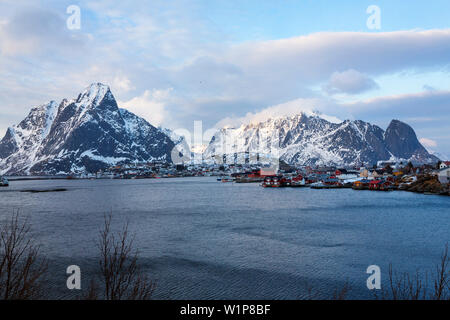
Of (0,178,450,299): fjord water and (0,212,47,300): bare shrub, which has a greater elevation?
(0,212,47,300): bare shrub

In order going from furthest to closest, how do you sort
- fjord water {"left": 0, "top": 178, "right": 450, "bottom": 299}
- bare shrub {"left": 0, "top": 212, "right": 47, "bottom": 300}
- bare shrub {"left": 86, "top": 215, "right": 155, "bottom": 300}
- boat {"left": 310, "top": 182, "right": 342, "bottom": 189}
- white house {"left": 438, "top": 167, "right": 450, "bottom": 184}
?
boat {"left": 310, "top": 182, "right": 342, "bottom": 189} → white house {"left": 438, "top": 167, "right": 450, "bottom": 184} → fjord water {"left": 0, "top": 178, "right": 450, "bottom": 299} → bare shrub {"left": 86, "top": 215, "right": 155, "bottom": 300} → bare shrub {"left": 0, "top": 212, "right": 47, "bottom": 300}

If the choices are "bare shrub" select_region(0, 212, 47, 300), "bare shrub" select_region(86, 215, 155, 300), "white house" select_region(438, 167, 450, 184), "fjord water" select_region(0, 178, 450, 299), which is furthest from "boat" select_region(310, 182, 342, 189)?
"bare shrub" select_region(0, 212, 47, 300)

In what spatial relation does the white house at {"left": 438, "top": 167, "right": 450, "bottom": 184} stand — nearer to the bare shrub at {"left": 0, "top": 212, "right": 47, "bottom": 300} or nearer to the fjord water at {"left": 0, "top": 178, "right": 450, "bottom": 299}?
the fjord water at {"left": 0, "top": 178, "right": 450, "bottom": 299}

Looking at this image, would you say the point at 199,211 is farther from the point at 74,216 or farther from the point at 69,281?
the point at 69,281

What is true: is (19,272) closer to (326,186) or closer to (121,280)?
(121,280)

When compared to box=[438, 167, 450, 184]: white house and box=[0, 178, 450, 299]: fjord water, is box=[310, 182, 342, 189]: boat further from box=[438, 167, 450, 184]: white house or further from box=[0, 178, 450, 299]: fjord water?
box=[0, 178, 450, 299]: fjord water

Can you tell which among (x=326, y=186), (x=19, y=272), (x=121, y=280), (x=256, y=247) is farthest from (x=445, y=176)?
(x=19, y=272)

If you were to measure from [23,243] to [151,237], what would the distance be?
9873 millimetres

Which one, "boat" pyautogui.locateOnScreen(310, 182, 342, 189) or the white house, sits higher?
the white house

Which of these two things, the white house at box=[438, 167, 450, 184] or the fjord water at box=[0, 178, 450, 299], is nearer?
the fjord water at box=[0, 178, 450, 299]

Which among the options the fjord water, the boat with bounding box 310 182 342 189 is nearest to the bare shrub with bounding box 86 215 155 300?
the fjord water

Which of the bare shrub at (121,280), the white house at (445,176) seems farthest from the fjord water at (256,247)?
the white house at (445,176)

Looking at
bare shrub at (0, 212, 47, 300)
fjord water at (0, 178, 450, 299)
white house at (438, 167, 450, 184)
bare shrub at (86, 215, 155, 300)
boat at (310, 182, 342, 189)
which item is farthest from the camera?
boat at (310, 182, 342, 189)

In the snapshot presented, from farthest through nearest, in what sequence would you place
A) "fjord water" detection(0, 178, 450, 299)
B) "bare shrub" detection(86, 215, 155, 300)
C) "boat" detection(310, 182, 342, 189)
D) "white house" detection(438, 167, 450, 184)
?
"boat" detection(310, 182, 342, 189), "white house" detection(438, 167, 450, 184), "fjord water" detection(0, 178, 450, 299), "bare shrub" detection(86, 215, 155, 300)
